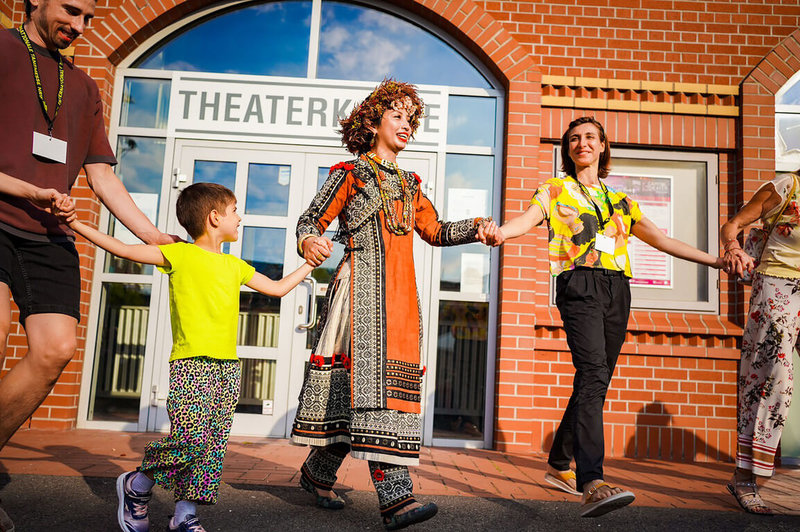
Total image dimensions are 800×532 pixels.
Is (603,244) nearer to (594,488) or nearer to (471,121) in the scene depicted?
(594,488)

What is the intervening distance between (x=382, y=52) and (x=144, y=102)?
7.28 feet

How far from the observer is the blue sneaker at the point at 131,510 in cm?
243

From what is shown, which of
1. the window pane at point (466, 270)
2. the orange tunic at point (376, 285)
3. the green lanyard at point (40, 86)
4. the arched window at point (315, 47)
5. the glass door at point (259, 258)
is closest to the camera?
the green lanyard at point (40, 86)

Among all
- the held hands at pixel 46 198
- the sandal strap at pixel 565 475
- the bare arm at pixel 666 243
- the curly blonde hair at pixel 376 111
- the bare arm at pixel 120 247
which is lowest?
the sandal strap at pixel 565 475

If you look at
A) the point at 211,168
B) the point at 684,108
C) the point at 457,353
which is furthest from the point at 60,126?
the point at 684,108

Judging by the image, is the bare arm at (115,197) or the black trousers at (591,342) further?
the black trousers at (591,342)

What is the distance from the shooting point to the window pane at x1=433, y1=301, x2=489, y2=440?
5531mm

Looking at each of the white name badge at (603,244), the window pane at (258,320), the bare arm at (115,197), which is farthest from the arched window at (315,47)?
the bare arm at (115,197)

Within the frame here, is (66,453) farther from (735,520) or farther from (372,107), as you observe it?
(735,520)

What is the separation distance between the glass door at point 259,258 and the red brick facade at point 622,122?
0.76 metres

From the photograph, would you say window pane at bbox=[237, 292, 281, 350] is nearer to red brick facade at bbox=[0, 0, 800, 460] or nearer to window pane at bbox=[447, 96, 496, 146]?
red brick facade at bbox=[0, 0, 800, 460]

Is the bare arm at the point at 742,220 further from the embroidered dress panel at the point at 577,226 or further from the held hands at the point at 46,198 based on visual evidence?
the held hands at the point at 46,198

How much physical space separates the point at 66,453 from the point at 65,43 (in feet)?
9.26

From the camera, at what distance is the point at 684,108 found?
18.4ft
